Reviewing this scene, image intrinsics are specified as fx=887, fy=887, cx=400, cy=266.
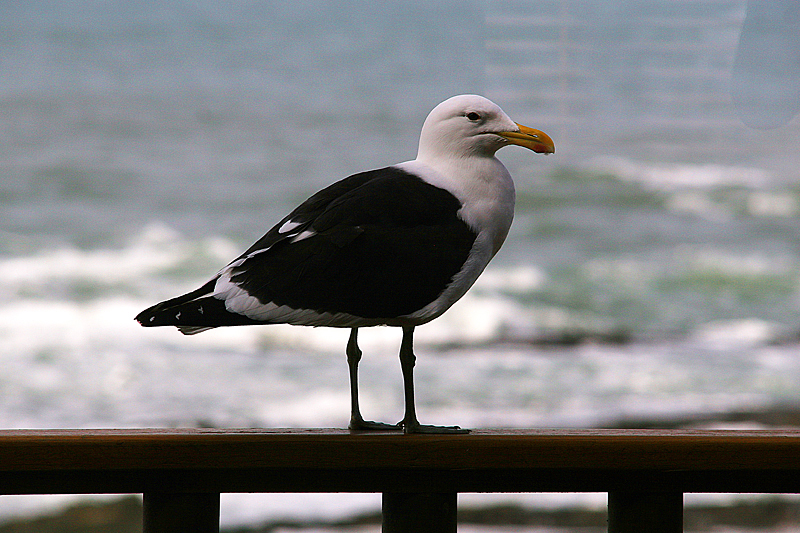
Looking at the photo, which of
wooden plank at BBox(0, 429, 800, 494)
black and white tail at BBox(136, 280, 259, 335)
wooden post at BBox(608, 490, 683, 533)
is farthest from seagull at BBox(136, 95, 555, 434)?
wooden post at BBox(608, 490, 683, 533)

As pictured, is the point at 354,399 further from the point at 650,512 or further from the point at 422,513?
the point at 650,512

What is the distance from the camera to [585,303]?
415 centimetres

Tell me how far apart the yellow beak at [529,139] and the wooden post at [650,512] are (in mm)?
471

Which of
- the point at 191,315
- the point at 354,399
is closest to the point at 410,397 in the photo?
the point at 354,399

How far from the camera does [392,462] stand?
3.37 feet

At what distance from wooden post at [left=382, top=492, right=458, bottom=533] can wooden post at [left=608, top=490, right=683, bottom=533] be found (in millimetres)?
200

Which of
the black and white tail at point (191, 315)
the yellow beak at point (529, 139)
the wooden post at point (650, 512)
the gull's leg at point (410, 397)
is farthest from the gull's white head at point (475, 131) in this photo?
the wooden post at point (650, 512)

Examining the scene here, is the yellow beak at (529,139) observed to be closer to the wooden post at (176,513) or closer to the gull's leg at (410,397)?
the gull's leg at (410,397)

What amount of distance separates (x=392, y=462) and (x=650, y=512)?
0.31 metres

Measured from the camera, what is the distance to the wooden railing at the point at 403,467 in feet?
3.27

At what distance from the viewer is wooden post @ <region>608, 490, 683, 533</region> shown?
105cm

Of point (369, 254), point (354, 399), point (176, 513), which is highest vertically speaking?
point (369, 254)

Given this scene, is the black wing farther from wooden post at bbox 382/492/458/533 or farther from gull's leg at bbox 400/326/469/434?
wooden post at bbox 382/492/458/533

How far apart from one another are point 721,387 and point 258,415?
1.76m
